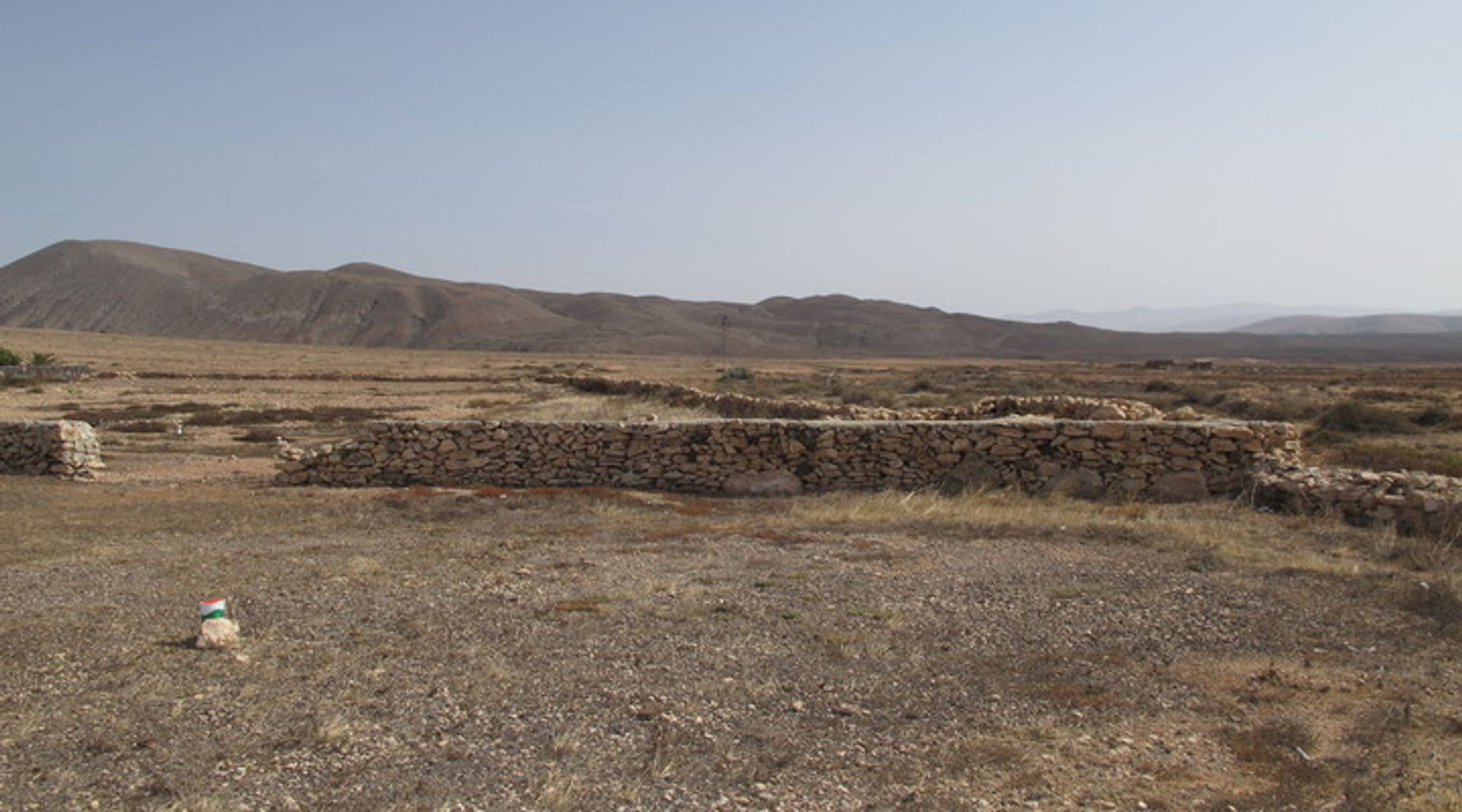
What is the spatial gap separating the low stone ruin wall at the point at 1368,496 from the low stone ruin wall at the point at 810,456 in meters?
0.88

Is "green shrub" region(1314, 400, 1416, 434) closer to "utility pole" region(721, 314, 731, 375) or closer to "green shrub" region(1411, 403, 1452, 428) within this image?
"green shrub" region(1411, 403, 1452, 428)

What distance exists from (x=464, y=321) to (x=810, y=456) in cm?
12713

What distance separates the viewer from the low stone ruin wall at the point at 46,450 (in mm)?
14492

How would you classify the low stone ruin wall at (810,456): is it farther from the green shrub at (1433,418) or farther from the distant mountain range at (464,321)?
the distant mountain range at (464,321)

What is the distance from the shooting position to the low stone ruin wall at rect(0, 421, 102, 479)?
14.5m

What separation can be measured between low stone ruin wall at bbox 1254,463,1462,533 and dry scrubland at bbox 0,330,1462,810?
54 cm

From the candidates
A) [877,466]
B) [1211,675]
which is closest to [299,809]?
[1211,675]

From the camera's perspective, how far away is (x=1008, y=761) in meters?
4.55

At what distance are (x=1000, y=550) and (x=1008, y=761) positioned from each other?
14.5 ft

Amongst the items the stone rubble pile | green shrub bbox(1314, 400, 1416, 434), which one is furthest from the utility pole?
the stone rubble pile

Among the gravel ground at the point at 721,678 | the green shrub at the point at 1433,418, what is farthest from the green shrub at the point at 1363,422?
the gravel ground at the point at 721,678

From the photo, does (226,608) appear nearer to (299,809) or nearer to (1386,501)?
(299,809)

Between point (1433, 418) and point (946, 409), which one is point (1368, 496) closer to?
point (946, 409)

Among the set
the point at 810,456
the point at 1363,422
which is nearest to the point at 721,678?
the point at 810,456
